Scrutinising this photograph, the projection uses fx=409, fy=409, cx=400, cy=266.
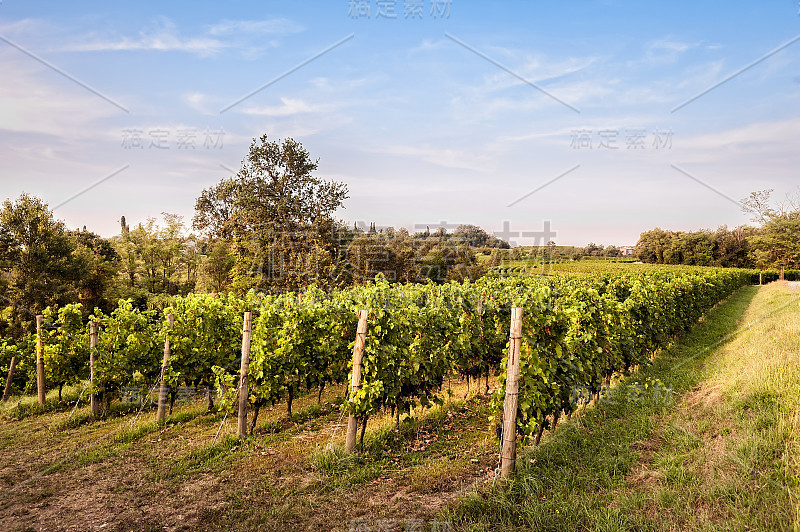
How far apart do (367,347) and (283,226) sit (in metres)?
23.0

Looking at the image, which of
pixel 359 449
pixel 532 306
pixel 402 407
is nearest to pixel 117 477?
pixel 359 449

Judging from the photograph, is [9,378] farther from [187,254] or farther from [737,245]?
[737,245]

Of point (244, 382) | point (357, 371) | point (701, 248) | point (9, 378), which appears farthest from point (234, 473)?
point (701, 248)

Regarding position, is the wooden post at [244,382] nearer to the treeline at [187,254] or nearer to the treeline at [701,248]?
the treeline at [187,254]

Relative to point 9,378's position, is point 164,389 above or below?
above

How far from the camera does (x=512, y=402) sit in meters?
4.75

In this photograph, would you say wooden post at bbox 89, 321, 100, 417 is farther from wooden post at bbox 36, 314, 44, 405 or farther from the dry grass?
wooden post at bbox 36, 314, 44, 405

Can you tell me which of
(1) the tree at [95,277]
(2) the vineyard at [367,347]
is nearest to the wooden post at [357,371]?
(2) the vineyard at [367,347]

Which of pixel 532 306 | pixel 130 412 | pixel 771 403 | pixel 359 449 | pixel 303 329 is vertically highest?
pixel 532 306

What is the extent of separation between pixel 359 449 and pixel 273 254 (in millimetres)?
22624

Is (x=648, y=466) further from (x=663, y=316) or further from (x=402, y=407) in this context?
(x=663, y=316)

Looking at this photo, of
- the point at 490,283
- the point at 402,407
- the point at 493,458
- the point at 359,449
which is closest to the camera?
the point at 493,458

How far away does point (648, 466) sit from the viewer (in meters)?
4.50

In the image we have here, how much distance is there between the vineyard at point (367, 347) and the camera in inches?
234
